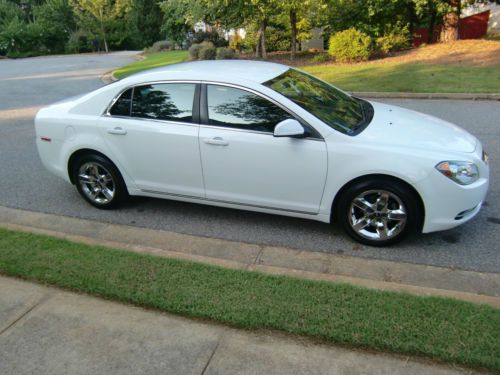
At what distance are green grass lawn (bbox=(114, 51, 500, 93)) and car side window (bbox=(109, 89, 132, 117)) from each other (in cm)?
783

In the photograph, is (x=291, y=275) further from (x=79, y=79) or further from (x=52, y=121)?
(x=79, y=79)

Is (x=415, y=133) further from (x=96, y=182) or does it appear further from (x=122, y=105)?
(x=96, y=182)

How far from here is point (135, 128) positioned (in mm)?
4523

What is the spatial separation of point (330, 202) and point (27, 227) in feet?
10.1

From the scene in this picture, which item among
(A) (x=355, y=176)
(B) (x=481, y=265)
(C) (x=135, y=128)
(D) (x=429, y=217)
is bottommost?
(B) (x=481, y=265)

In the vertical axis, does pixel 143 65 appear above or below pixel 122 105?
below

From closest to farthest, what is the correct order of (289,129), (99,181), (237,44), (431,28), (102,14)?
1. (289,129)
2. (99,181)
3. (431,28)
4. (237,44)
5. (102,14)

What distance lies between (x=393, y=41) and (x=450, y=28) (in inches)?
116

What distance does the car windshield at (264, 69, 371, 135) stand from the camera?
13.4 feet

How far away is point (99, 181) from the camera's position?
4984 mm

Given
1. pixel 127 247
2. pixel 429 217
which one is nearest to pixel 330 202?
pixel 429 217

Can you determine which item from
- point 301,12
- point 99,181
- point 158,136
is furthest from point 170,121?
point 301,12

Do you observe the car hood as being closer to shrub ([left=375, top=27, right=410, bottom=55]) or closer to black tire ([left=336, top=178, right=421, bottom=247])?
black tire ([left=336, top=178, right=421, bottom=247])

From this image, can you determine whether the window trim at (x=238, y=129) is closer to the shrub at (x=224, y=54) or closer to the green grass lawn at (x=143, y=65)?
the green grass lawn at (x=143, y=65)
